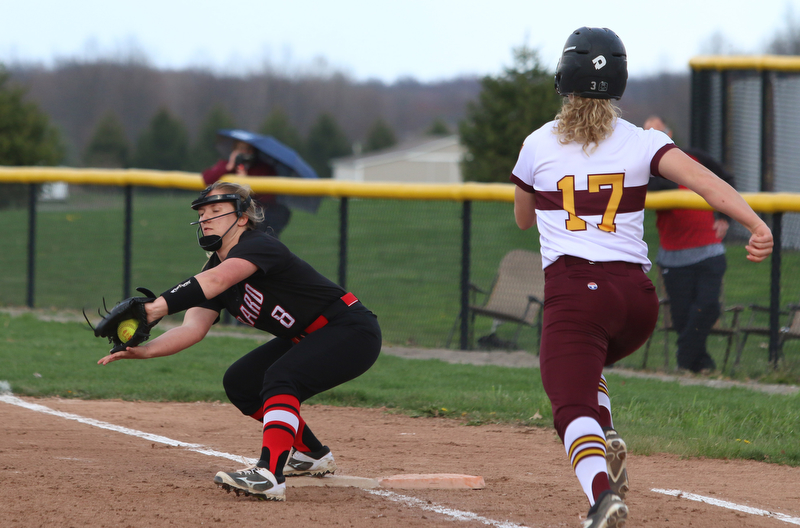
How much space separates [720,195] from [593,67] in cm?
69

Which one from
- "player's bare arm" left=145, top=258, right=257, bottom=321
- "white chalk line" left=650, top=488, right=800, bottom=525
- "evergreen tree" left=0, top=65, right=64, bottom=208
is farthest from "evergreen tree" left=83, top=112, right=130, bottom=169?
"white chalk line" left=650, top=488, right=800, bottom=525

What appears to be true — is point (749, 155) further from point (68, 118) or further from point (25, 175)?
point (68, 118)

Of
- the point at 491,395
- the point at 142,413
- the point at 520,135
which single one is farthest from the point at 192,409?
the point at 520,135

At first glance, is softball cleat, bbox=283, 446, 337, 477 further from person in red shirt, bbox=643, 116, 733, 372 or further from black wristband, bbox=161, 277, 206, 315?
person in red shirt, bbox=643, 116, 733, 372

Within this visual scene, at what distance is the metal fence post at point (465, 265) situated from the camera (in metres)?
9.34

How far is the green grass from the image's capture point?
577 centimetres

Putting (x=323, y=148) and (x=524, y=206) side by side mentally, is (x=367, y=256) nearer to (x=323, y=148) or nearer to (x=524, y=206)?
(x=524, y=206)

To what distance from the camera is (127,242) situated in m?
11.0

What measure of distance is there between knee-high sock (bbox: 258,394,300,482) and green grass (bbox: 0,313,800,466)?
2508mm

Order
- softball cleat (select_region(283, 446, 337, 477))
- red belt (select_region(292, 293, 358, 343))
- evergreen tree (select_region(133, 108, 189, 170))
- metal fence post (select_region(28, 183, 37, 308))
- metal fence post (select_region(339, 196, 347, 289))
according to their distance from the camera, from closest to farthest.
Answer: red belt (select_region(292, 293, 358, 343))
softball cleat (select_region(283, 446, 337, 477))
metal fence post (select_region(339, 196, 347, 289))
metal fence post (select_region(28, 183, 37, 308))
evergreen tree (select_region(133, 108, 189, 170))

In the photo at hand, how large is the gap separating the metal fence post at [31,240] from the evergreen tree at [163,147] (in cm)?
4412

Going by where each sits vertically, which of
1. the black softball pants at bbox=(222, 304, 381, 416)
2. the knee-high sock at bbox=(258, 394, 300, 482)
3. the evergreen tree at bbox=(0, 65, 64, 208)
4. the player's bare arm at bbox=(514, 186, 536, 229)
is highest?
the evergreen tree at bbox=(0, 65, 64, 208)

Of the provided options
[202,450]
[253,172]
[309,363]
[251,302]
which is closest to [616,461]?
[309,363]

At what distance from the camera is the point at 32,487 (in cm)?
407
